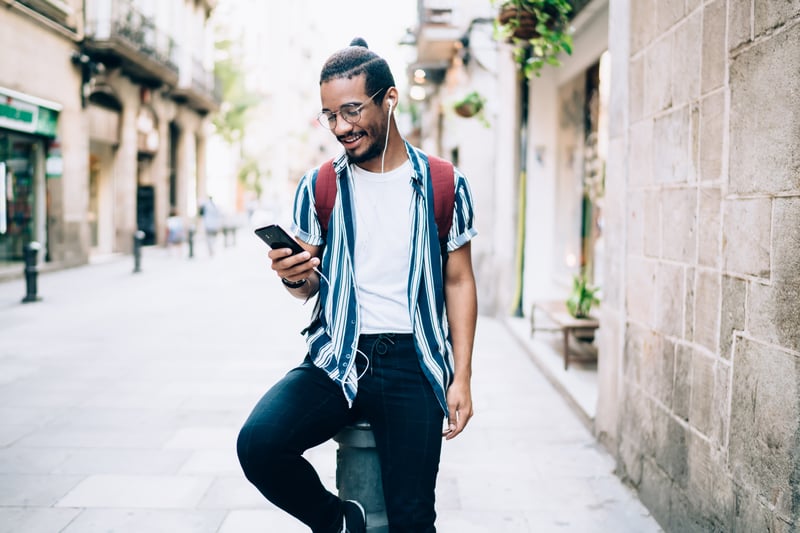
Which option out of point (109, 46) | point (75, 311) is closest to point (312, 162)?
point (109, 46)

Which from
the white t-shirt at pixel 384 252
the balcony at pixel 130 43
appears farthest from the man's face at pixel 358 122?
the balcony at pixel 130 43

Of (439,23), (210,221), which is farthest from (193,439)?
(210,221)

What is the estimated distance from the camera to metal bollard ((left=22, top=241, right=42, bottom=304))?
10703mm

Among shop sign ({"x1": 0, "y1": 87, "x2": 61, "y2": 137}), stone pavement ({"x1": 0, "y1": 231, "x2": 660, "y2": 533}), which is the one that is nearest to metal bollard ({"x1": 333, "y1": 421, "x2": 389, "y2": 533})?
stone pavement ({"x1": 0, "y1": 231, "x2": 660, "y2": 533})

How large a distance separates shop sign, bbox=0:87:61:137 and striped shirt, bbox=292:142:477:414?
521 inches

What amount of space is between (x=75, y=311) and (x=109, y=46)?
393 inches

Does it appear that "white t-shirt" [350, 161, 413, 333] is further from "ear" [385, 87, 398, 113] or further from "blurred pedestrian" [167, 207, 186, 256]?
"blurred pedestrian" [167, 207, 186, 256]

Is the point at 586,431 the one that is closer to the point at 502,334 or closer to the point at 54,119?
the point at 502,334

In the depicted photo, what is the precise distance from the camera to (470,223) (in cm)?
261

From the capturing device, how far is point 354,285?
97.3 inches

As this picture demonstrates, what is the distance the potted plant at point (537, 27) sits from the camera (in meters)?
5.38

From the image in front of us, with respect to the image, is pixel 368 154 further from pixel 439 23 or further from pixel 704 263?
pixel 439 23

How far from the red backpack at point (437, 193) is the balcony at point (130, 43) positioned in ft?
56.0

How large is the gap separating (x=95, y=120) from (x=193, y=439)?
635 inches
